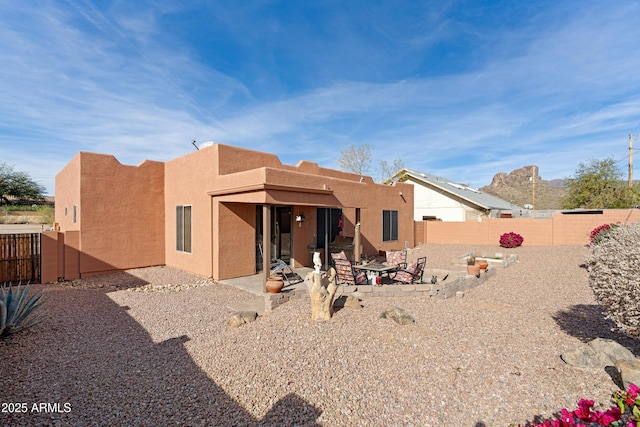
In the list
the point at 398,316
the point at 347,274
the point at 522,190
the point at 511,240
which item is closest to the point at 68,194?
the point at 347,274

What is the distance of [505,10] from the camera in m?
11.4

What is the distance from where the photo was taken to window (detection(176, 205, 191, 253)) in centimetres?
1070

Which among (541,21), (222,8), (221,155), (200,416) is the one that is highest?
(222,8)

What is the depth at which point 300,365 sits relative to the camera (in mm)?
4219

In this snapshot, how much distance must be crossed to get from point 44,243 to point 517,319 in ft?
42.3

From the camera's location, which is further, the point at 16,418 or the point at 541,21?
the point at 541,21

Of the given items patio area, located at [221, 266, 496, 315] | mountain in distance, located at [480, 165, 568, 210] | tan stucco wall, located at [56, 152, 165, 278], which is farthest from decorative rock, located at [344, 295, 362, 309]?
mountain in distance, located at [480, 165, 568, 210]

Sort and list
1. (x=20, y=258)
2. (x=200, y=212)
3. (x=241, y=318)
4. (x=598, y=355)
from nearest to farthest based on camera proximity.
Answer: (x=598, y=355) < (x=241, y=318) < (x=20, y=258) < (x=200, y=212)

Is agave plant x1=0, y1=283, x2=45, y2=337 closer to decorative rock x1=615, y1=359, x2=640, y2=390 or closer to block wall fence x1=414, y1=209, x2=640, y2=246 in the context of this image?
decorative rock x1=615, y1=359, x2=640, y2=390

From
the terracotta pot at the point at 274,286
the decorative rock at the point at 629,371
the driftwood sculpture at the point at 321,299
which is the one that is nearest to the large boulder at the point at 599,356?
the decorative rock at the point at 629,371

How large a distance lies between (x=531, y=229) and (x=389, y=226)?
8.77 metres

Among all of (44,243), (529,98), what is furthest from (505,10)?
(44,243)

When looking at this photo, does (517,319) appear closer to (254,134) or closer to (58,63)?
(58,63)

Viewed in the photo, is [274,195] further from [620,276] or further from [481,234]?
[481,234]
